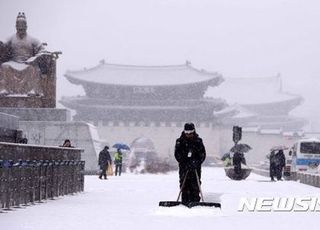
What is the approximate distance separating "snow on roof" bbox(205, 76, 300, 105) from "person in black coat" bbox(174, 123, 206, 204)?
56888 mm

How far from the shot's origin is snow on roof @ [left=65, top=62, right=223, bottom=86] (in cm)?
5197

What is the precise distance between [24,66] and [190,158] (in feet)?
47.2

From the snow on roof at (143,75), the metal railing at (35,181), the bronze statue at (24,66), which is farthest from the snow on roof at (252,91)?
the metal railing at (35,181)

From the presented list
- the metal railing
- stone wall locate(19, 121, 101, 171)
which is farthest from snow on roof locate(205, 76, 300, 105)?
the metal railing

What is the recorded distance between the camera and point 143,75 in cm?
5478

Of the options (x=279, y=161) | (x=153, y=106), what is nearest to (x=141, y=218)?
(x=279, y=161)

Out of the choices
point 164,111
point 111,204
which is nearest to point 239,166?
point 111,204

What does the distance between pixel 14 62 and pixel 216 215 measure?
596 inches

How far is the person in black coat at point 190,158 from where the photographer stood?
9031mm

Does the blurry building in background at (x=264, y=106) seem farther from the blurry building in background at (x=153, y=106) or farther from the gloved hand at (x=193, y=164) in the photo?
the gloved hand at (x=193, y=164)

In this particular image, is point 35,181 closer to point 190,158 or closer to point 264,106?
point 190,158

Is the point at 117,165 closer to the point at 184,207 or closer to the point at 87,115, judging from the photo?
the point at 184,207

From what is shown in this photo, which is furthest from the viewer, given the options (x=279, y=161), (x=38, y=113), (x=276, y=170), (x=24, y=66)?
(x=276, y=170)

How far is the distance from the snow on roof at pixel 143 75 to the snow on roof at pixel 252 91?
14.0 meters
